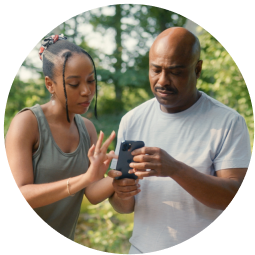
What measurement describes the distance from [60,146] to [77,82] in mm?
383

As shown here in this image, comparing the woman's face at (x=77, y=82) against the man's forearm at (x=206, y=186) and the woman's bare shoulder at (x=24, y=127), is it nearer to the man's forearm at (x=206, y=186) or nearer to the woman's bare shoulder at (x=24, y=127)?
the woman's bare shoulder at (x=24, y=127)

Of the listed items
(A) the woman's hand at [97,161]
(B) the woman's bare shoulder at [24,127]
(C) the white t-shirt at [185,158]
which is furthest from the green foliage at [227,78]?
(B) the woman's bare shoulder at [24,127]

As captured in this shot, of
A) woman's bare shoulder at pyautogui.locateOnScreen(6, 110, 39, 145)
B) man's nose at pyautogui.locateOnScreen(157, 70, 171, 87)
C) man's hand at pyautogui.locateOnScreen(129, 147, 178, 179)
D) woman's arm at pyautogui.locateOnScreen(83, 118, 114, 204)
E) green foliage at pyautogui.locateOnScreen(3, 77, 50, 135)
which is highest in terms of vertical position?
green foliage at pyautogui.locateOnScreen(3, 77, 50, 135)

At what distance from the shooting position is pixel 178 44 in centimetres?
148

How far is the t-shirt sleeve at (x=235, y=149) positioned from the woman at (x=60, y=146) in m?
0.56

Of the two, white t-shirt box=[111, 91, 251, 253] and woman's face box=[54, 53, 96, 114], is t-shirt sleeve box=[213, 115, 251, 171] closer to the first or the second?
white t-shirt box=[111, 91, 251, 253]

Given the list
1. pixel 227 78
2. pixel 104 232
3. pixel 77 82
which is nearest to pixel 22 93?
pixel 104 232

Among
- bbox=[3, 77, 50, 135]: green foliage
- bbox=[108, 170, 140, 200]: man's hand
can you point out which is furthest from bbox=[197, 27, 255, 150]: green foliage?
bbox=[3, 77, 50, 135]: green foliage

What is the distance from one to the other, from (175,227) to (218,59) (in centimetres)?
276

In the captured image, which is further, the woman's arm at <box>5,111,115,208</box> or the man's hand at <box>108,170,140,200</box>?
the man's hand at <box>108,170,140,200</box>

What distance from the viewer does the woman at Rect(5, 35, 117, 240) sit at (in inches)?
57.8

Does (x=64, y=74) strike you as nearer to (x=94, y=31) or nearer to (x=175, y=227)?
(x=175, y=227)

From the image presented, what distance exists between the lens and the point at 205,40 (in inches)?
159

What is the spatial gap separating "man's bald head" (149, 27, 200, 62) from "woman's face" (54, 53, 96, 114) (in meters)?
0.39
